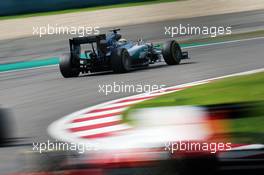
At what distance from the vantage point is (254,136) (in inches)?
163

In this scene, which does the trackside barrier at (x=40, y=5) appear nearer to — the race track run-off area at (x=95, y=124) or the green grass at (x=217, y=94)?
the green grass at (x=217, y=94)

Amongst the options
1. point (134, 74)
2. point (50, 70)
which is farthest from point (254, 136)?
point (50, 70)

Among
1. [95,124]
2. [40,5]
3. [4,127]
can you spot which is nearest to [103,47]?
[95,124]

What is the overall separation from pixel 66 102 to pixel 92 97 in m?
0.53

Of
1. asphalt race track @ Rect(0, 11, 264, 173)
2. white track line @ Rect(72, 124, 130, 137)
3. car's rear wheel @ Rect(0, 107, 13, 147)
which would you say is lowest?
asphalt race track @ Rect(0, 11, 264, 173)

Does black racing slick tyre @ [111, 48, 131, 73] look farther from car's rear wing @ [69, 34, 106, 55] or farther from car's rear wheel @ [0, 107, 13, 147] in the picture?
car's rear wheel @ [0, 107, 13, 147]

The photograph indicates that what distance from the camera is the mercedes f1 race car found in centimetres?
1387

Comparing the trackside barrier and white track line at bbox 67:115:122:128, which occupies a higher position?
the trackside barrier

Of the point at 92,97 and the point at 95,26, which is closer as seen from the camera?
the point at 92,97

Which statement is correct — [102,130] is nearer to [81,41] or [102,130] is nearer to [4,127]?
[4,127]

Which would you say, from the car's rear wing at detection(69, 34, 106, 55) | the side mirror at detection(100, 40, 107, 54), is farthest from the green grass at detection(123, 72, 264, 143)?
the side mirror at detection(100, 40, 107, 54)

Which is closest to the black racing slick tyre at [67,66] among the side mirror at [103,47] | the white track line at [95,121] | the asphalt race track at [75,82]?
the asphalt race track at [75,82]

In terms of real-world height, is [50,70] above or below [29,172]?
below

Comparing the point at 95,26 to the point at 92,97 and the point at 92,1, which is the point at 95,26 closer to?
the point at 92,1
